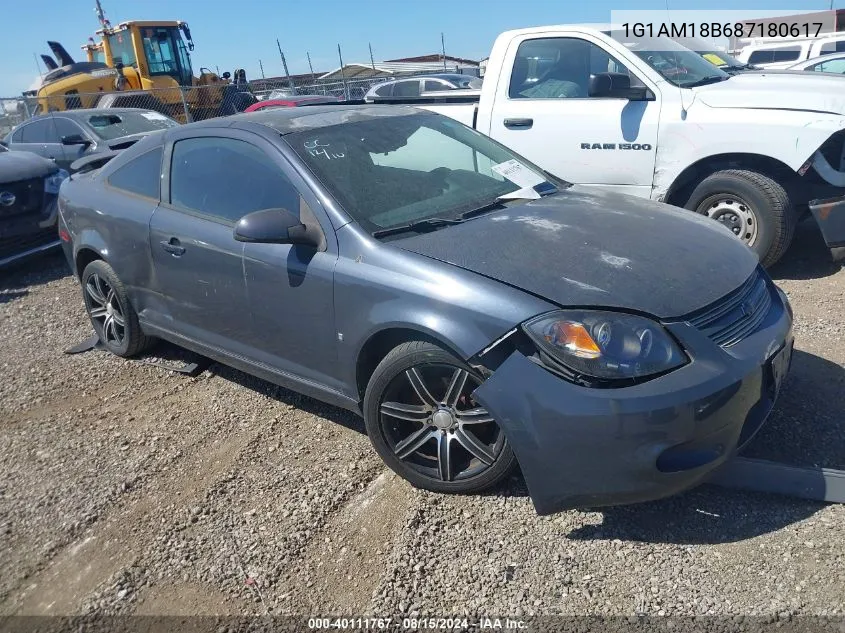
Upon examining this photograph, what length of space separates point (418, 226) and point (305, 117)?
1.17m

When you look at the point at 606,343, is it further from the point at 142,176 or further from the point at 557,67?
the point at 557,67

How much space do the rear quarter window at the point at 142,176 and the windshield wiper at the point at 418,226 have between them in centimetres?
178

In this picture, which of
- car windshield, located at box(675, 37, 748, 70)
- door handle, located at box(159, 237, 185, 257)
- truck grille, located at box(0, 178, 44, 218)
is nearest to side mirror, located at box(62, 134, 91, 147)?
truck grille, located at box(0, 178, 44, 218)

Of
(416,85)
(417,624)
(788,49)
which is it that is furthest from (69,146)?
(788,49)

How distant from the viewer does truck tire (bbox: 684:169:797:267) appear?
515 cm

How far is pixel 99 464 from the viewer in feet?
12.0

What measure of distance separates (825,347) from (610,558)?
7.73 feet

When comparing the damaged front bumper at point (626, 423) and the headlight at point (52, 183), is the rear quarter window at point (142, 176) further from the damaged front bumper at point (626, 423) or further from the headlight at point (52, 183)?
the headlight at point (52, 183)

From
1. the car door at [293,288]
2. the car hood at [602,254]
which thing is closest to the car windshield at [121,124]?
the car door at [293,288]

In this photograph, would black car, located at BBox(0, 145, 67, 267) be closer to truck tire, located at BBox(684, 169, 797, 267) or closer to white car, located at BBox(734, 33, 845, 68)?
truck tire, located at BBox(684, 169, 797, 267)

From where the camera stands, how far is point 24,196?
7457mm

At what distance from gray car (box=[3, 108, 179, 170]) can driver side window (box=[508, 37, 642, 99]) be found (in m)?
6.02

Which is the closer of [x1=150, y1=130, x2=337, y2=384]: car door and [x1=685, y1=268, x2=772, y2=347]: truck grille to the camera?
[x1=685, y1=268, x2=772, y2=347]: truck grille

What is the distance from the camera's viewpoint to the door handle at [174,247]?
3.92 meters
